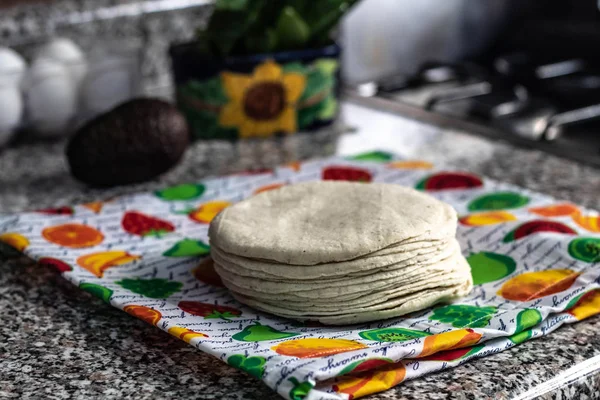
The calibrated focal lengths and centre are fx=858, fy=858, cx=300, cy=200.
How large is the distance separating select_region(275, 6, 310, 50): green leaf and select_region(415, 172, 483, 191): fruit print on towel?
0.32m

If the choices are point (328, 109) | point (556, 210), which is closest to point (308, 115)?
point (328, 109)

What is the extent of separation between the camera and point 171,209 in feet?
3.19

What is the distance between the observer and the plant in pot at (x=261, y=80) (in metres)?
1.19

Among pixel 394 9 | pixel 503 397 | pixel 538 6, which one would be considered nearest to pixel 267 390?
pixel 503 397

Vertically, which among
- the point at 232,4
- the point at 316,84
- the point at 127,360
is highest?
the point at 232,4

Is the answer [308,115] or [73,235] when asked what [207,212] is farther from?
[308,115]

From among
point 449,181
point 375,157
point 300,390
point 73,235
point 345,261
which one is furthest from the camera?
point 375,157

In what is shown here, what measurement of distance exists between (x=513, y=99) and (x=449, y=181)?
1.27ft

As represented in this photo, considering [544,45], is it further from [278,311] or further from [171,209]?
[278,311]

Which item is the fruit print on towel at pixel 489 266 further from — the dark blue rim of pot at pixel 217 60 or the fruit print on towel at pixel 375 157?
the dark blue rim of pot at pixel 217 60

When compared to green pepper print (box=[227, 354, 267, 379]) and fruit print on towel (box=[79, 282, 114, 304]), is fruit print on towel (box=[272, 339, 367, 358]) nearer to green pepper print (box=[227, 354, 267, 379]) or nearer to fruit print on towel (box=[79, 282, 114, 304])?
green pepper print (box=[227, 354, 267, 379])

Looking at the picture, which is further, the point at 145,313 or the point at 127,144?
the point at 127,144

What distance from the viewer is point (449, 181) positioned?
1005 mm

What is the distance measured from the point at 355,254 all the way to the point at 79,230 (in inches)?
14.0
